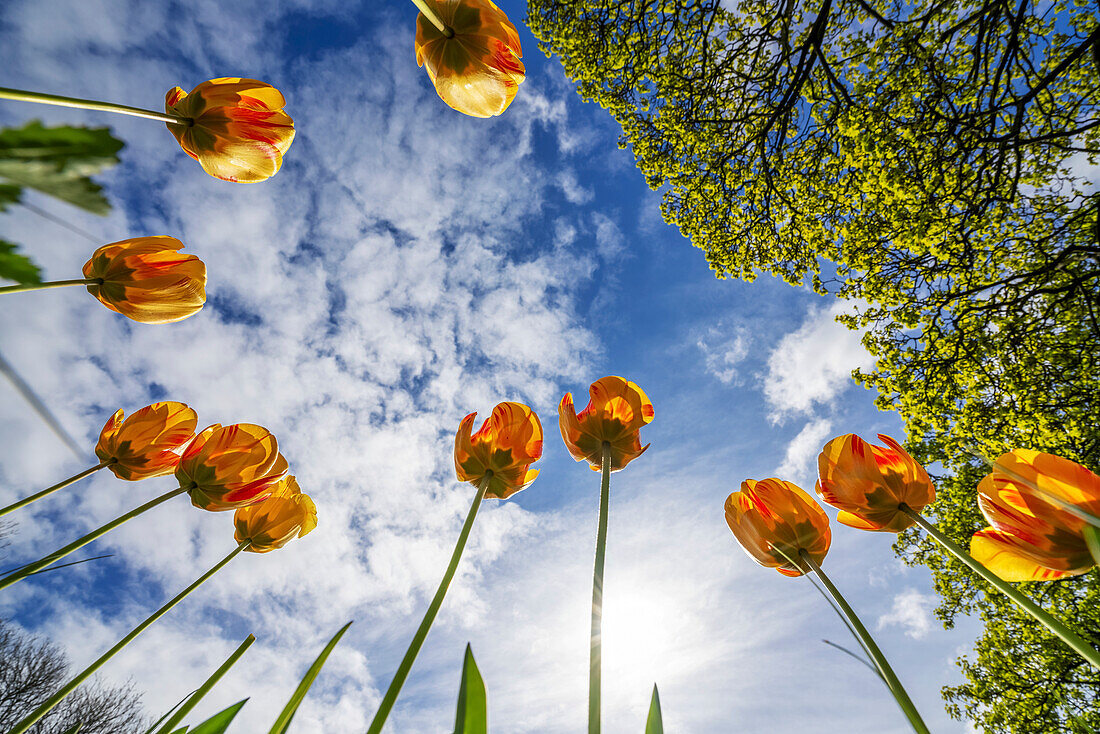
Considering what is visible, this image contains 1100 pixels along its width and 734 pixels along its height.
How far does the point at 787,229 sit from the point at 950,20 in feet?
7.98

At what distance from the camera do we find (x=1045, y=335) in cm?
517

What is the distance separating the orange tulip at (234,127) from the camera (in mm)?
1018

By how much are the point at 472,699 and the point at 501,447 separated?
47cm

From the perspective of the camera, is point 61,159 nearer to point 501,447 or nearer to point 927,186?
point 501,447

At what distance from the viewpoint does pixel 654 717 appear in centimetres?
66

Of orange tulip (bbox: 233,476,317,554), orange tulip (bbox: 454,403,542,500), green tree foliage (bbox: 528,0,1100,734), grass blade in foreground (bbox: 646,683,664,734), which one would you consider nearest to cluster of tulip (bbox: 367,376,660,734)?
orange tulip (bbox: 454,403,542,500)

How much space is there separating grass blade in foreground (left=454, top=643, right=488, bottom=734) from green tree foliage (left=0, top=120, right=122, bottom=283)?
54 centimetres

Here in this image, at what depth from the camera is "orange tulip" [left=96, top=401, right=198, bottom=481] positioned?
1.07 meters

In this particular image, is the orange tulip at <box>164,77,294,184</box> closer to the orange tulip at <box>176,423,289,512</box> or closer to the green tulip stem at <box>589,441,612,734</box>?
the orange tulip at <box>176,423,289,512</box>

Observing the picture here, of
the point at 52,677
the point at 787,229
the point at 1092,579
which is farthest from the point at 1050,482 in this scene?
the point at 52,677

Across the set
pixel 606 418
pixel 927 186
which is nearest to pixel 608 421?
pixel 606 418

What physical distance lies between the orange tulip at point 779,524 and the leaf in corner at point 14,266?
1.03 meters

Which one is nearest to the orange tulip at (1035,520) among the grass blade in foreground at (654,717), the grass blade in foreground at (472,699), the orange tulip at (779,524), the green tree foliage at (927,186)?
the orange tulip at (779,524)

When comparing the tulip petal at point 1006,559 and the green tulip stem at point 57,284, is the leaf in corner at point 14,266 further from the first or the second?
the tulip petal at point 1006,559
